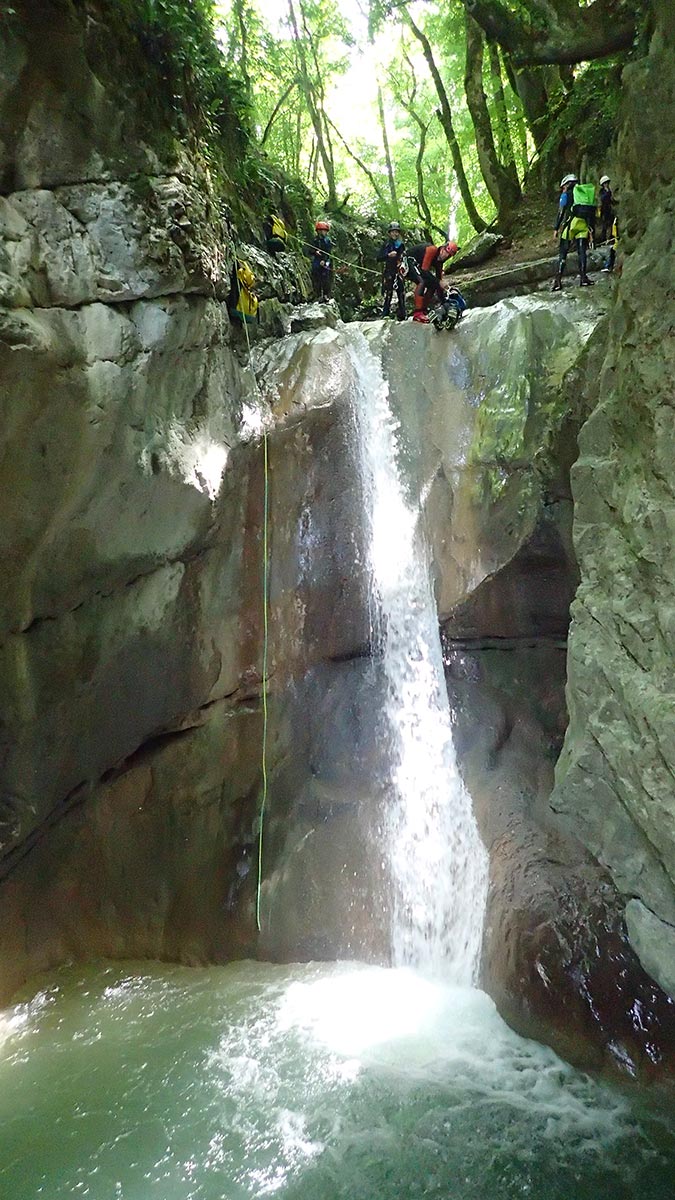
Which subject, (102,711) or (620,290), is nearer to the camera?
(620,290)

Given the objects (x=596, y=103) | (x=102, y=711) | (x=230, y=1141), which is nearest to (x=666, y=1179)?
(x=230, y=1141)

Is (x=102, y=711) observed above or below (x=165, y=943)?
above

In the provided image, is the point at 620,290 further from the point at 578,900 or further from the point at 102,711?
the point at 102,711

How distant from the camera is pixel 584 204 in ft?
31.4

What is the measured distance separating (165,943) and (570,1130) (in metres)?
4.25

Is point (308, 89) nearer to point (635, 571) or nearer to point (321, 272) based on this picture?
point (321, 272)

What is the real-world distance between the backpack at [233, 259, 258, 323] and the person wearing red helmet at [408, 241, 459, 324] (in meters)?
2.49

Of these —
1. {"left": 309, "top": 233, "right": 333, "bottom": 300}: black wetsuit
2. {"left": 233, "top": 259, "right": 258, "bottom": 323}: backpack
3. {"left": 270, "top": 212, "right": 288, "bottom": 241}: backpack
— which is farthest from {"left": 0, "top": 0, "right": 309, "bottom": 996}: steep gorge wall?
{"left": 309, "top": 233, "right": 333, "bottom": 300}: black wetsuit

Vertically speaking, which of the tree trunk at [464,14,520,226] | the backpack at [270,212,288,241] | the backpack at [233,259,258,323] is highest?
the tree trunk at [464,14,520,226]

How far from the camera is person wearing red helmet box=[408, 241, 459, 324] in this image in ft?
33.8

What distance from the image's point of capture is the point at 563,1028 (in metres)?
5.54

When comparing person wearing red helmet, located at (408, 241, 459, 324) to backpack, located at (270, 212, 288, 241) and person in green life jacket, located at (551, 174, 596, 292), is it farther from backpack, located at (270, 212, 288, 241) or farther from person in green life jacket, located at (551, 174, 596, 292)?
backpack, located at (270, 212, 288, 241)

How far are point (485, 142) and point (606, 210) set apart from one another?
719 centimetres

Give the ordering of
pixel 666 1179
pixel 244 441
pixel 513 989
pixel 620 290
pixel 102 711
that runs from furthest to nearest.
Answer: pixel 244 441, pixel 102 711, pixel 513 989, pixel 620 290, pixel 666 1179
